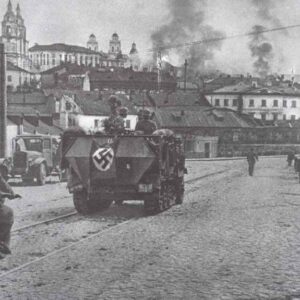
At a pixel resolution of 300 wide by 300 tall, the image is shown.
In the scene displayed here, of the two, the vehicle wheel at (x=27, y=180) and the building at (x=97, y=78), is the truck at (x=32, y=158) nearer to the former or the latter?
the vehicle wheel at (x=27, y=180)

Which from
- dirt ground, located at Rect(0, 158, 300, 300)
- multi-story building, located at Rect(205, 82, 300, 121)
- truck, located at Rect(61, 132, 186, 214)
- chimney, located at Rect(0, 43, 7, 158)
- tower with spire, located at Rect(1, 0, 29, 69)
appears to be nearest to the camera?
dirt ground, located at Rect(0, 158, 300, 300)

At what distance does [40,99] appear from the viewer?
69312mm

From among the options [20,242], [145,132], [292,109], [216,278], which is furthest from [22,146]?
[292,109]

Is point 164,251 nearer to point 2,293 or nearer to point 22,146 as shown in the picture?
point 2,293

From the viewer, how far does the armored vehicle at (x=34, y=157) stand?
995 inches

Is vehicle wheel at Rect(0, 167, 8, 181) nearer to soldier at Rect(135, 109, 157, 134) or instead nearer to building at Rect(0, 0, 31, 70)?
soldier at Rect(135, 109, 157, 134)

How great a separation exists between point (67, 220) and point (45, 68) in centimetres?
9774

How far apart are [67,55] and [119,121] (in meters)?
→ 83.5

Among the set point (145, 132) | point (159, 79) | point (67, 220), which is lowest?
point (67, 220)

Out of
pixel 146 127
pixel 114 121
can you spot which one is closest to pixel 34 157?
pixel 146 127

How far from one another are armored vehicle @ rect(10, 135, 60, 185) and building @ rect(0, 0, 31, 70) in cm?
756

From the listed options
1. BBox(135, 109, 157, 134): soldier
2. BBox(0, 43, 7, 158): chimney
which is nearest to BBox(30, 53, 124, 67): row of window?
BBox(0, 43, 7, 158): chimney

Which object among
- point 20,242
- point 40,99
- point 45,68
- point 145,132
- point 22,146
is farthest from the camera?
point 45,68

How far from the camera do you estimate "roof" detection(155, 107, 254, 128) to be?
69.5m
